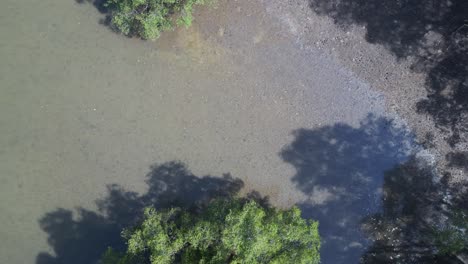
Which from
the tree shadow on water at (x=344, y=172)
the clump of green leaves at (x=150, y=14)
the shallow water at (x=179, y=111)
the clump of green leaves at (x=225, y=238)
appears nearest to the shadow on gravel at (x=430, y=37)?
the shallow water at (x=179, y=111)

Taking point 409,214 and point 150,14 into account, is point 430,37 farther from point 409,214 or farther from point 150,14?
point 150,14

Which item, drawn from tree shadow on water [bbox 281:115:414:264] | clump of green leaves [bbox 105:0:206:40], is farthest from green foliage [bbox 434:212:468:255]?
clump of green leaves [bbox 105:0:206:40]

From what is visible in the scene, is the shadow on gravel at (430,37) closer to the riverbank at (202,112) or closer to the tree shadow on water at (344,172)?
the riverbank at (202,112)

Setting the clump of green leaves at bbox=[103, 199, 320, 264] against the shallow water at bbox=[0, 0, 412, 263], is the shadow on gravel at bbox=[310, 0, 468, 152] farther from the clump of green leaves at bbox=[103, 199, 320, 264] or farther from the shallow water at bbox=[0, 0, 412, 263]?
the clump of green leaves at bbox=[103, 199, 320, 264]

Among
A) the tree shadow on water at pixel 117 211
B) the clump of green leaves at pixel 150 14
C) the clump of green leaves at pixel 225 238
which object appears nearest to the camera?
the clump of green leaves at pixel 225 238

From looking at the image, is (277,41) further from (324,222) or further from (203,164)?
(324,222)

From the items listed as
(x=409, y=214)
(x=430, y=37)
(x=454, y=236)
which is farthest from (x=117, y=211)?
(x=430, y=37)

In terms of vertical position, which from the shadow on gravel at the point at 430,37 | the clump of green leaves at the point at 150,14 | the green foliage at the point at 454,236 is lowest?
the green foliage at the point at 454,236
